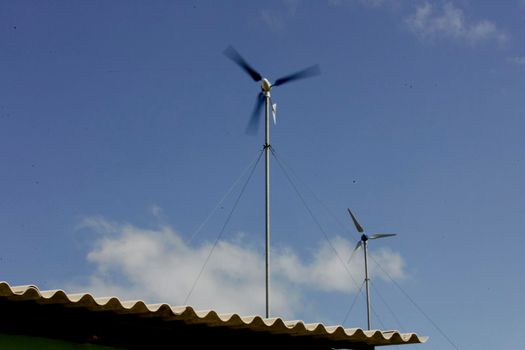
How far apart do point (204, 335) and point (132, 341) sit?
2.81ft

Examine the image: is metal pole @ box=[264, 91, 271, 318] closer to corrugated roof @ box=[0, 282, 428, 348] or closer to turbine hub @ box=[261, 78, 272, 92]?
turbine hub @ box=[261, 78, 272, 92]

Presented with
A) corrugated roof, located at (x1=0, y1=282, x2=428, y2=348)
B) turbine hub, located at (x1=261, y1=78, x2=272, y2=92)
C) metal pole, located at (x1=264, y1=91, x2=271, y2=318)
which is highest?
turbine hub, located at (x1=261, y1=78, x2=272, y2=92)

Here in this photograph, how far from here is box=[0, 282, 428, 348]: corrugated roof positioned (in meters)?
6.52

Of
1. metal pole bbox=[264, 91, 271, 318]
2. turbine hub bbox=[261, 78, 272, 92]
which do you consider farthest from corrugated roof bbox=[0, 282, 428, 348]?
turbine hub bbox=[261, 78, 272, 92]

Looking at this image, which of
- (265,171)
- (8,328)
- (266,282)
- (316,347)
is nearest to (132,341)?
(8,328)

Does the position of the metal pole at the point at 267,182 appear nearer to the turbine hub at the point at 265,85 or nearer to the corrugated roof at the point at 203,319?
the turbine hub at the point at 265,85

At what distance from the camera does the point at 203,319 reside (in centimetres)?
749

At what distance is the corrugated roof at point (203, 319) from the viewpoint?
6.52 metres

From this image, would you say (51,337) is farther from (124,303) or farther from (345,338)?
(345,338)

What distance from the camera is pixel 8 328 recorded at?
21.9 feet

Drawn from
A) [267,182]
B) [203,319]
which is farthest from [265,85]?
[203,319]

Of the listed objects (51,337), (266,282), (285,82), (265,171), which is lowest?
(51,337)

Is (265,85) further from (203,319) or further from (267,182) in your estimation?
(203,319)

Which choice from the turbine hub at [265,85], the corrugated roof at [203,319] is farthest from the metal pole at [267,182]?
the corrugated roof at [203,319]
